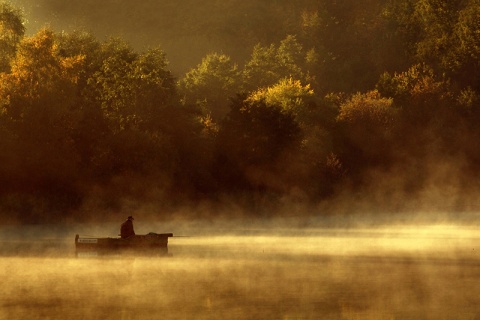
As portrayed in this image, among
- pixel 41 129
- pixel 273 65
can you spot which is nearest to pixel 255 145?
pixel 41 129

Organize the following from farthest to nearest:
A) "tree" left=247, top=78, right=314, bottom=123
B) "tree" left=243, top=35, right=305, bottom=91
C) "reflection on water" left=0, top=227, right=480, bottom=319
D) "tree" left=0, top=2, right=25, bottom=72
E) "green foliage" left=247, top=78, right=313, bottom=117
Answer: "tree" left=243, top=35, right=305, bottom=91 → "green foliage" left=247, top=78, right=313, bottom=117 → "tree" left=247, top=78, right=314, bottom=123 → "tree" left=0, top=2, right=25, bottom=72 → "reflection on water" left=0, top=227, right=480, bottom=319

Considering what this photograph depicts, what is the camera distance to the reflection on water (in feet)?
99.6

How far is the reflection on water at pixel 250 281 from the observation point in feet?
99.6

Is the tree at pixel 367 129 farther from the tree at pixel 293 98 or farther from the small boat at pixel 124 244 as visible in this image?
the small boat at pixel 124 244

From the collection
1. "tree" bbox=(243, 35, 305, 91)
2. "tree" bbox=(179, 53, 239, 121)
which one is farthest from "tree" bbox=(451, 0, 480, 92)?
"tree" bbox=(179, 53, 239, 121)

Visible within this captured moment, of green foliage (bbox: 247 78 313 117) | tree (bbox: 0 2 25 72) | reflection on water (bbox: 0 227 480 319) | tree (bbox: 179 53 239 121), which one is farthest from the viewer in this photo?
tree (bbox: 179 53 239 121)

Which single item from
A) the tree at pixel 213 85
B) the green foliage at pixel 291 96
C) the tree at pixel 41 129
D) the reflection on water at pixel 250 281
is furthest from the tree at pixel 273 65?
the reflection on water at pixel 250 281

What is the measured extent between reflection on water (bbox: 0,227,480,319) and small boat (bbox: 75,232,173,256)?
31.4 inches

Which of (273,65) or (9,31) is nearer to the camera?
(9,31)

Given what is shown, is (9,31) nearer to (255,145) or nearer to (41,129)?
(41,129)

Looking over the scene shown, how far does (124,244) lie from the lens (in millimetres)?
52281

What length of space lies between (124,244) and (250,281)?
1467 cm

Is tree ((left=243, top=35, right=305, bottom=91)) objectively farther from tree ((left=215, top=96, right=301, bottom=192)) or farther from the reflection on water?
the reflection on water

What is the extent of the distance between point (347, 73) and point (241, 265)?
11647 cm
